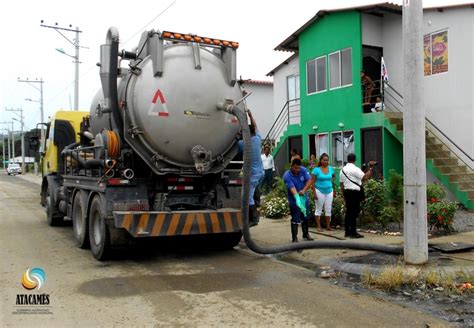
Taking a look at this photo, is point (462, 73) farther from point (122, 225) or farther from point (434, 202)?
point (122, 225)

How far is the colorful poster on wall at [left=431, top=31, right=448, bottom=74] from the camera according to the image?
1353cm

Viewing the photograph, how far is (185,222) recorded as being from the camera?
727 centimetres

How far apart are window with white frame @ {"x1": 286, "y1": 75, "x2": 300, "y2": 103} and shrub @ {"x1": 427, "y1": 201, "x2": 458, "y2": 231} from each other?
11661mm

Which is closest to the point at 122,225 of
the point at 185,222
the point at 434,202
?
the point at 185,222

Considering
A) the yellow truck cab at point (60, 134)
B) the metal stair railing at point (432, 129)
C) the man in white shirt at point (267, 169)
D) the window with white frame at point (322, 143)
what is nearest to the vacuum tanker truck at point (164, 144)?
the yellow truck cab at point (60, 134)

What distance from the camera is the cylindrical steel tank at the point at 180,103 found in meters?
7.16

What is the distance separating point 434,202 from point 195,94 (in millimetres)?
5333

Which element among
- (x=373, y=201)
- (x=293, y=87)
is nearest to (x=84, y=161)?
(x=373, y=201)

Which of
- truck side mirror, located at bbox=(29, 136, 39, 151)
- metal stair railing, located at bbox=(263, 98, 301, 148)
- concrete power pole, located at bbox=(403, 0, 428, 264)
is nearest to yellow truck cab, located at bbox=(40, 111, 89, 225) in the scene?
truck side mirror, located at bbox=(29, 136, 39, 151)

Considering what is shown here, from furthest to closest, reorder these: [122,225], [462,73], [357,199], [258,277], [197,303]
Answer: [462,73] → [357,199] → [122,225] → [258,277] → [197,303]

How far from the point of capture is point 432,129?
14000 mm

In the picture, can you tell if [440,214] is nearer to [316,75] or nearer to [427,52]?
[427,52]

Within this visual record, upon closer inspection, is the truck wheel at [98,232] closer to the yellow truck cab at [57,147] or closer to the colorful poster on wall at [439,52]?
the yellow truck cab at [57,147]

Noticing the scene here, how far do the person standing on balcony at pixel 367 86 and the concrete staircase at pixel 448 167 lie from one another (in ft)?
4.54
